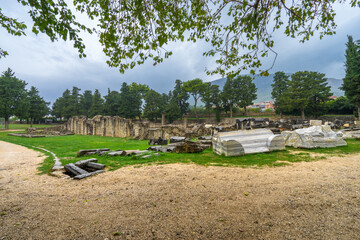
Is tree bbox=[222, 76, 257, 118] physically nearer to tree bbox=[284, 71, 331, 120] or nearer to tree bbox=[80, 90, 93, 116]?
tree bbox=[284, 71, 331, 120]

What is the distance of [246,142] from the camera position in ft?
25.1

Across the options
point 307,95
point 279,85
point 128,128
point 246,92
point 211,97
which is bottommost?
point 128,128

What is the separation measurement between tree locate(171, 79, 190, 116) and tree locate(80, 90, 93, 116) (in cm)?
2860

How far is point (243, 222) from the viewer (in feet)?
7.72

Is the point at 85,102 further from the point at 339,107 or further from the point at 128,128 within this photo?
the point at 339,107

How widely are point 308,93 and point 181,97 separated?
3293cm

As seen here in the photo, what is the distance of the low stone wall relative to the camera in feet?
63.6

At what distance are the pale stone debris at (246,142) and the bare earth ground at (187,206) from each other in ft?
8.62

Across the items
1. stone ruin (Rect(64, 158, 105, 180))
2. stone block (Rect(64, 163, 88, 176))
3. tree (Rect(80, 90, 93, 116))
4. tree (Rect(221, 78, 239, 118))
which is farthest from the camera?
tree (Rect(80, 90, 93, 116))

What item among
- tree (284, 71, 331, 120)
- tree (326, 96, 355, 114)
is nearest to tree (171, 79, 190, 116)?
tree (284, 71, 331, 120)

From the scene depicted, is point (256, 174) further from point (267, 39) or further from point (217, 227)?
point (267, 39)

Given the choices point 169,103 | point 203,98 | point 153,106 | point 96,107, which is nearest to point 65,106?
point 96,107

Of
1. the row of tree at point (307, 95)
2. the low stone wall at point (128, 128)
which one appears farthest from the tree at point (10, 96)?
the row of tree at point (307, 95)

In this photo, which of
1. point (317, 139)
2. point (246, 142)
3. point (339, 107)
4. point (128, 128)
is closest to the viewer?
point (246, 142)
